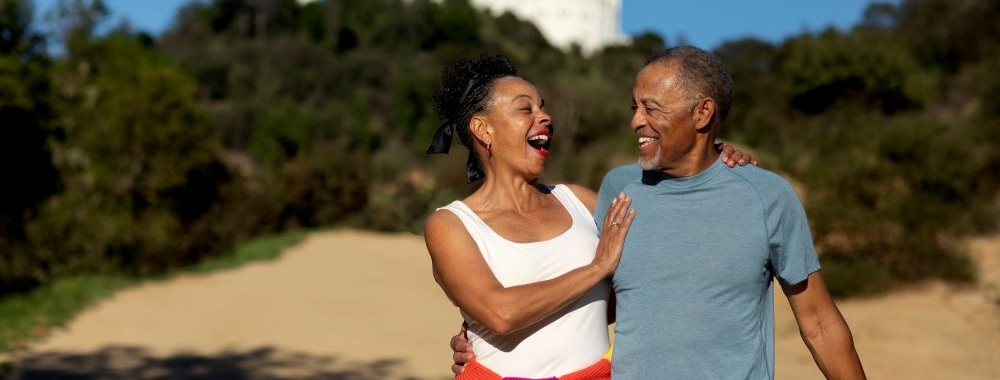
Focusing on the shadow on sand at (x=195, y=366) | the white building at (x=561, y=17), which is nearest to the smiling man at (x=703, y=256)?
the shadow on sand at (x=195, y=366)

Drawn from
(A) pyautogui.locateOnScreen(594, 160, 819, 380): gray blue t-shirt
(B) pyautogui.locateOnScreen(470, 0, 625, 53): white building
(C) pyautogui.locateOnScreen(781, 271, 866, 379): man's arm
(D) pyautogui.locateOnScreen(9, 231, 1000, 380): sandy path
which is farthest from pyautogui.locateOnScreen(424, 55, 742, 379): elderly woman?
(B) pyautogui.locateOnScreen(470, 0, 625, 53): white building

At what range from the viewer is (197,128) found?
63.0 ft

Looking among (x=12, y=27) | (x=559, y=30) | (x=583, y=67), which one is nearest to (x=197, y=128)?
(x=12, y=27)

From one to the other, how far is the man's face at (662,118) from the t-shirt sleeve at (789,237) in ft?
0.81

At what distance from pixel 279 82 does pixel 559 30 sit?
35.1m

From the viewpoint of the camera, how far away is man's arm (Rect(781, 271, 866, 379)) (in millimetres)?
2650

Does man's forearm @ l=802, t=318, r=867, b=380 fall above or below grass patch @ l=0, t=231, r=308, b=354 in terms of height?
below

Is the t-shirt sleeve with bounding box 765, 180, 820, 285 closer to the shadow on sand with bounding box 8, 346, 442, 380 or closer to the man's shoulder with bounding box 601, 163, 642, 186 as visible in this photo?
the man's shoulder with bounding box 601, 163, 642, 186

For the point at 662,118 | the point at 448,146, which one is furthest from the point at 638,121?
the point at 448,146

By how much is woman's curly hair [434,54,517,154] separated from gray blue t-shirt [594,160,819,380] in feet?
1.88

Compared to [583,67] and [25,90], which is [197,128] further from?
[583,67]

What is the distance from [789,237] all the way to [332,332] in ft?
33.3

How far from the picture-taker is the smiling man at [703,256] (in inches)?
102

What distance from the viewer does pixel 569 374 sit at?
2.75m
